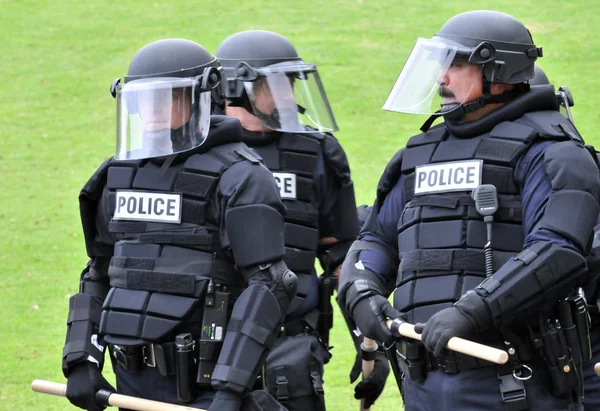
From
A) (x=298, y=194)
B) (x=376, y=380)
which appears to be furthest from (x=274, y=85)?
(x=376, y=380)

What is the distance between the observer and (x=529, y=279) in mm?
4422

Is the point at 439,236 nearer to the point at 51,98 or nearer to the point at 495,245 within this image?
the point at 495,245

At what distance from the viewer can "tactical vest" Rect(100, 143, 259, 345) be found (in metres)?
4.91

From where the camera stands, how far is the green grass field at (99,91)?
10.8 metres

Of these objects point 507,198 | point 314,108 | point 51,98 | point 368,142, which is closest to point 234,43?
point 314,108

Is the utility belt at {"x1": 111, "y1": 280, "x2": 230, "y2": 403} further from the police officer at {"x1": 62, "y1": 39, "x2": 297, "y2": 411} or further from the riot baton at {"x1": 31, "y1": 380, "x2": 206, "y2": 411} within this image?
the riot baton at {"x1": 31, "y1": 380, "x2": 206, "y2": 411}

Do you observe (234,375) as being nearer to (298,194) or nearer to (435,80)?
(435,80)

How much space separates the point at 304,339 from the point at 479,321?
218cm

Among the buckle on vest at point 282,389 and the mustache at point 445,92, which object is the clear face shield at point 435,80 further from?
the buckle on vest at point 282,389

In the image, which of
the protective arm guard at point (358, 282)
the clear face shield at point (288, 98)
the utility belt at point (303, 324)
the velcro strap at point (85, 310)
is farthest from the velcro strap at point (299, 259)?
the velcro strap at point (85, 310)

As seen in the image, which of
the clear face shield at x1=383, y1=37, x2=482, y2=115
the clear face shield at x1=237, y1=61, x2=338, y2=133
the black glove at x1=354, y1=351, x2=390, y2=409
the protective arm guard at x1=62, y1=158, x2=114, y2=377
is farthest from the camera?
the black glove at x1=354, y1=351, x2=390, y2=409

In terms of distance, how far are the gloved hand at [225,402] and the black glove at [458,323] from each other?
80 cm

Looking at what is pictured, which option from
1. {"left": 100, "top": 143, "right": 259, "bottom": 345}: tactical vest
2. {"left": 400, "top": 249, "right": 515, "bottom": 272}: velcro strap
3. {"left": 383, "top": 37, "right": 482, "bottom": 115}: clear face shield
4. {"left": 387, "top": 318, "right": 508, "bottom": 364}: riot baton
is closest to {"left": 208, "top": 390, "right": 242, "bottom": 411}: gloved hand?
{"left": 100, "top": 143, "right": 259, "bottom": 345}: tactical vest

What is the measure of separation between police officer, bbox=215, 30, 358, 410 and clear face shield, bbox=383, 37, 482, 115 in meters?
1.56
